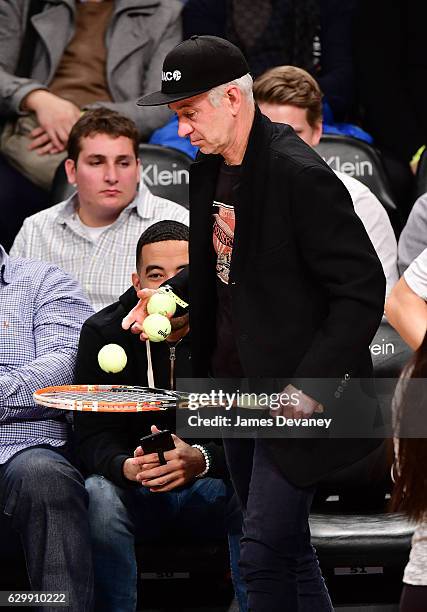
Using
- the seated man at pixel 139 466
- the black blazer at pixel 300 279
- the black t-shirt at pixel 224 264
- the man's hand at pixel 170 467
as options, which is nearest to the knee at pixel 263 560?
the black blazer at pixel 300 279

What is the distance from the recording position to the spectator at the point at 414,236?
3.85 m

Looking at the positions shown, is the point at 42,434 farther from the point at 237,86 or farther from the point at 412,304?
the point at 237,86

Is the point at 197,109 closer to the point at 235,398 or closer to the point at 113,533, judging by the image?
the point at 235,398

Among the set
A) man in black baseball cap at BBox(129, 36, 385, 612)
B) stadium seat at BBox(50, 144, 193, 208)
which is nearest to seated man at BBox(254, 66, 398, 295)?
stadium seat at BBox(50, 144, 193, 208)

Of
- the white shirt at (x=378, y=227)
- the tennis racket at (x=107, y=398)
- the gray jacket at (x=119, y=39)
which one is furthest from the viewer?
the gray jacket at (x=119, y=39)

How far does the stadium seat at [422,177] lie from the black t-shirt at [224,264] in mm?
1891

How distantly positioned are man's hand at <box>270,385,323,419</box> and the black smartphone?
651 mm

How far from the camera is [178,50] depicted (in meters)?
2.45

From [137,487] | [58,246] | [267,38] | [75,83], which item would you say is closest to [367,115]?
[267,38]

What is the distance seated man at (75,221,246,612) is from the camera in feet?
10.0

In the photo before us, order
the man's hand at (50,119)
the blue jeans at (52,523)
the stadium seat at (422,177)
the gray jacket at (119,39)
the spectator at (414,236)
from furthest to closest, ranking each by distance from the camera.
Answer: the gray jacket at (119,39)
the man's hand at (50,119)
the stadium seat at (422,177)
the spectator at (414,236)
the blue jeans at (52,523)

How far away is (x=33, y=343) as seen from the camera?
3434 millimetres

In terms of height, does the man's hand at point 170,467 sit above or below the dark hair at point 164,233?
below

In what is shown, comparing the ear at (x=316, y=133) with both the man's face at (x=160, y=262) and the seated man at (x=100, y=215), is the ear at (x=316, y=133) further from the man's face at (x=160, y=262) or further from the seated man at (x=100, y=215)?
the man's face at (x=160, y=262)
